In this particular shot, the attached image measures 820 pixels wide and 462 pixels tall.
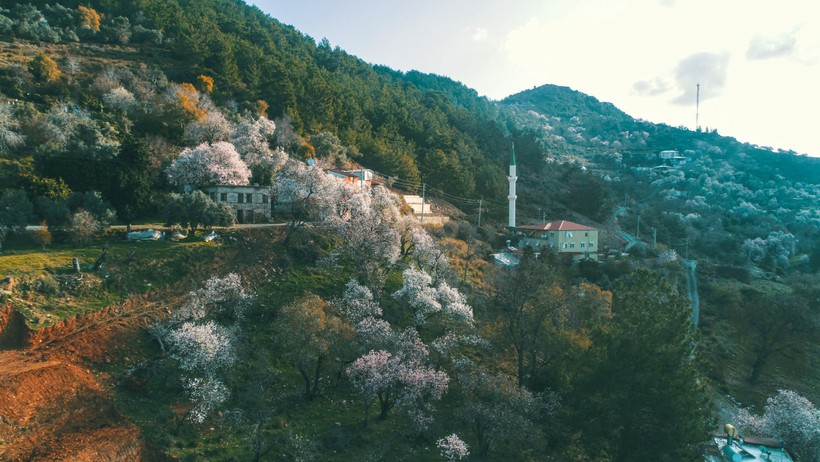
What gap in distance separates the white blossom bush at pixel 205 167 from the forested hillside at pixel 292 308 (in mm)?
229

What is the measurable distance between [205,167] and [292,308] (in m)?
24.7

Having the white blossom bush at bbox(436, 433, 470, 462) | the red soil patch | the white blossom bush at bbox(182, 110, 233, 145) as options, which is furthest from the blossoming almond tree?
the white blossom bush at bbox(436, 433, 470, 462)

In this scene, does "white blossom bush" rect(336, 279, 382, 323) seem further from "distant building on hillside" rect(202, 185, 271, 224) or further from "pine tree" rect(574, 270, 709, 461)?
"distant building on hillside" rect(202, 185, 271, 224)

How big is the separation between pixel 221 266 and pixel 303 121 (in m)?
42.7

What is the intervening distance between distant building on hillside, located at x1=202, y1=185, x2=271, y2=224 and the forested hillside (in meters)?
2.21

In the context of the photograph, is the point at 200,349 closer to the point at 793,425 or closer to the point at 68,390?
the point at 68,390

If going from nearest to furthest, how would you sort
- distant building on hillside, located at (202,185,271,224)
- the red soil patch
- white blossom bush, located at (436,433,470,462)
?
the red soil patch < white blossom bush, located at (436,433,470,462) < distant building on hillside, located at (202,185,271,224)

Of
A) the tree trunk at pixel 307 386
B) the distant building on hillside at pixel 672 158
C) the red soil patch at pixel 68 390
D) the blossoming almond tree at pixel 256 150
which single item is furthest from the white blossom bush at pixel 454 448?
the distant building on hillside at pixel 672 158

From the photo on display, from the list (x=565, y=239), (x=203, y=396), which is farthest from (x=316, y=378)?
(x=565, y=239)

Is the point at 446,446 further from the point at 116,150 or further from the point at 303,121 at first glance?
the point at 303,121

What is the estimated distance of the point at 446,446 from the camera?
74.9 ft

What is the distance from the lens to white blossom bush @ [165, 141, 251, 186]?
4478cm

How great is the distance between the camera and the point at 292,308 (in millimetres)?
26922

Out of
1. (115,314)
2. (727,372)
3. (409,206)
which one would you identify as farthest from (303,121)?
(727,372)
